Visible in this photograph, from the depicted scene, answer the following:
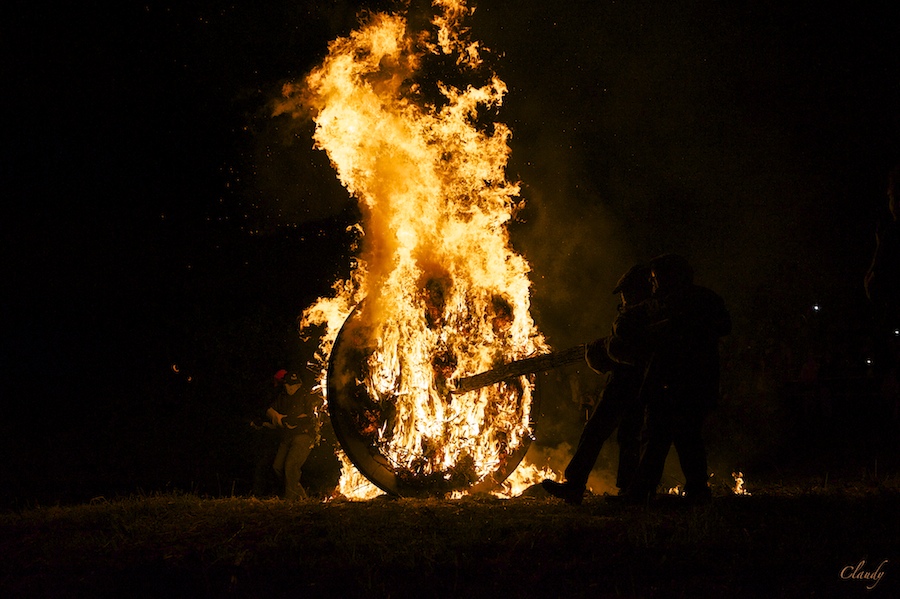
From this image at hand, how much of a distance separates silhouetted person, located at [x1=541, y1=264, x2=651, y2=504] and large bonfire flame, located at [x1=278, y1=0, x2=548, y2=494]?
5.13 ft

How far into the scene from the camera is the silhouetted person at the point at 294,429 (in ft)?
30.9

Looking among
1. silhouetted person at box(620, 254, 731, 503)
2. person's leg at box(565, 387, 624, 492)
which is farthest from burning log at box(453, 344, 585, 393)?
silhouetted person at box(620, 254, 731, 503)

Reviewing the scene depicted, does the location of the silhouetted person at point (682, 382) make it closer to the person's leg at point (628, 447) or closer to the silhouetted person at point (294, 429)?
the person's leg at point (628, 447)

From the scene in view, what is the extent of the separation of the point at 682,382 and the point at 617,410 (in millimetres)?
811

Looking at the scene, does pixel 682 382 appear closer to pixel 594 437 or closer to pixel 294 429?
pixel 594 437

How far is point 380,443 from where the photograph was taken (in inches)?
297

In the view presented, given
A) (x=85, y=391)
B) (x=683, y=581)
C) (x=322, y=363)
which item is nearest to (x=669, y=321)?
(x=683, y=581)

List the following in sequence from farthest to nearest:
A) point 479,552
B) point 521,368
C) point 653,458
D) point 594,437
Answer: point 521,368, point 594,437, point 653,458, point 479,552

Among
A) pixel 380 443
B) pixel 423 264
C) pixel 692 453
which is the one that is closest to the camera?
pixel 692 453

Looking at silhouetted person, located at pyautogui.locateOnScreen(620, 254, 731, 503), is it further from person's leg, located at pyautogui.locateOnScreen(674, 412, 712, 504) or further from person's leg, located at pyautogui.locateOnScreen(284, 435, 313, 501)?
person's leg, located at pyautogui.locateOnScreen(284, 435, 313, 501)

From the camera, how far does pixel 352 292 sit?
367 inches

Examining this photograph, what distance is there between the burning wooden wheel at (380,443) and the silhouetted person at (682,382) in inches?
97.6

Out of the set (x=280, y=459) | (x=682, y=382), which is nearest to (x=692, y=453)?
(x=682, y=382)

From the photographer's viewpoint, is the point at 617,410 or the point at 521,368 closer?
the point at 617,410
